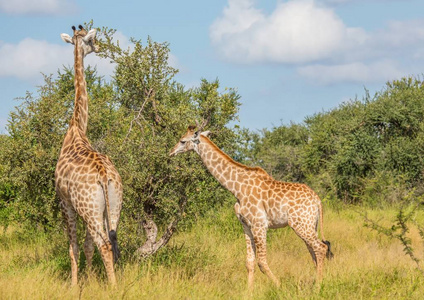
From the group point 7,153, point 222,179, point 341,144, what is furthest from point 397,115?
point 7,153

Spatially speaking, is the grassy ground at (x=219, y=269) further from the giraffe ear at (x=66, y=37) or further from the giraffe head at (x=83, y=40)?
the giraffe ear at (x=66, y=37)

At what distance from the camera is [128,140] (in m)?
10.1

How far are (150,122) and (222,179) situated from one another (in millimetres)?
2761

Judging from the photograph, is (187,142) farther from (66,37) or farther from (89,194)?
(66,37)

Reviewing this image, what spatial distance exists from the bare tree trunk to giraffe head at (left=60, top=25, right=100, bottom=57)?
311 centimetres

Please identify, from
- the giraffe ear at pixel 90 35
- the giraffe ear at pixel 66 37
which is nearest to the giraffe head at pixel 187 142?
the giraffe ear at pixel 90 35

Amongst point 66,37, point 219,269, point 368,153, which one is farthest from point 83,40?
point 368,153

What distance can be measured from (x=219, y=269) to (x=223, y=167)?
176cm

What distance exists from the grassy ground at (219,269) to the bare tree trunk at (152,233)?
8.7 inches

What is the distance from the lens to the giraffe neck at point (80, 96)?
9.75 meters

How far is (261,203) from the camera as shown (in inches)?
350

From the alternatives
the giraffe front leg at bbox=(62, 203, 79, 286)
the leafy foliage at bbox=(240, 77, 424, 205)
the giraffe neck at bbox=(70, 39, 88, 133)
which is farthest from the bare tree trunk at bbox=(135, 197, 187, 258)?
the leafy foliage at bbox=(240, 77, 424, 205)

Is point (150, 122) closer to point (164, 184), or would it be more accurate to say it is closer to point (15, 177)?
point (164, 184)

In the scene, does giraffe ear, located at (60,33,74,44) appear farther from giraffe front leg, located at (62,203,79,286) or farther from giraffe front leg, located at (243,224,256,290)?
giraffe front leg, located at (243,224,256,290)
